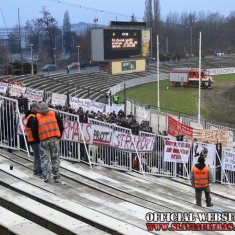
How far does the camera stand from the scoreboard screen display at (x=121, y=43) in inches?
2402

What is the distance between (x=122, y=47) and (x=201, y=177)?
172 ft

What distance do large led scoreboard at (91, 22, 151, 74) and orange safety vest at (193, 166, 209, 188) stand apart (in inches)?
1966

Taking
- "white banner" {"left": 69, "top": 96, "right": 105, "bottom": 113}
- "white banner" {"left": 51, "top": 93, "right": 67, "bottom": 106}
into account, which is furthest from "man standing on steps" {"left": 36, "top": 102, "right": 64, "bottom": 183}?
"white banner" {"left": 51, "top": 93, "right": 67, "bottom": 106}

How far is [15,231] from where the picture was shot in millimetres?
5816

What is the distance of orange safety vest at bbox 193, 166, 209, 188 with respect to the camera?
37.8 ft

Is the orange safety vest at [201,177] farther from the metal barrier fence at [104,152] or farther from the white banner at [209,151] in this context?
the white banner at [209,151]

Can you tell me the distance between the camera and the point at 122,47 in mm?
62969

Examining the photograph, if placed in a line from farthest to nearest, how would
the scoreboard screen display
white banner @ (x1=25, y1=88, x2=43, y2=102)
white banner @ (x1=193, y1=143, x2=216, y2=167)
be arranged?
the scoreboard screen display < white banner @ (x1=25, y1=88, x2=43, y2=102) < white banner @ (x1=193, y1=143, x2=216, y2=167)

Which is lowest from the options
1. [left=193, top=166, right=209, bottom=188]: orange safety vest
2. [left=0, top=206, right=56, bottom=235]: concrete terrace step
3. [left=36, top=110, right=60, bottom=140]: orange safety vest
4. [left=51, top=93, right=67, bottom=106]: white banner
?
[left=193, top=166, right=209, bottom=188]: orange safety vest

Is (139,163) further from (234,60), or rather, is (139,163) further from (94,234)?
(234,60)

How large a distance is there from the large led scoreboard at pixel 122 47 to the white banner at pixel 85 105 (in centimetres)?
3626

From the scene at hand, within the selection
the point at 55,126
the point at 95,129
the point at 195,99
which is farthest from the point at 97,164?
the point at 195,99

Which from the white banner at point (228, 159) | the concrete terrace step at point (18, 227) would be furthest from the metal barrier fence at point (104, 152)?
the concrete terrace step at point (18, 227)

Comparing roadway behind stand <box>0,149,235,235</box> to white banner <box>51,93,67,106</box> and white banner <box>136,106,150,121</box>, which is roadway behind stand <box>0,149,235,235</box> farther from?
white banner <box>51,93,67,106</box>
